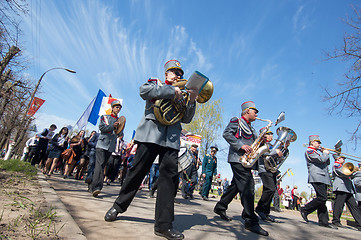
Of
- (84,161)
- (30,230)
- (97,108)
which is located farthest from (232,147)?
(97,108)

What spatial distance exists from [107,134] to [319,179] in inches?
228

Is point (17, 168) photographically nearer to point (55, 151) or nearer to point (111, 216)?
point (55, 151)

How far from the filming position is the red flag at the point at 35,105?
1747 cm

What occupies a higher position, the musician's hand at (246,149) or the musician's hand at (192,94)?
the musician's hand at (192,94)

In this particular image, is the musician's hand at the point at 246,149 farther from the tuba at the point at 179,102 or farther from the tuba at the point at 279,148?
the tuba at the point at 279,148

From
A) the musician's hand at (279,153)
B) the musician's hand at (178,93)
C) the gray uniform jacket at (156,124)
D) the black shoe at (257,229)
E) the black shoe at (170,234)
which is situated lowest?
the black shoe at (170,234)

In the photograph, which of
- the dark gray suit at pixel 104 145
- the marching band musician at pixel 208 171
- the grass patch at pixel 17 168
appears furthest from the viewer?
the marching band musician at pixel 208 171

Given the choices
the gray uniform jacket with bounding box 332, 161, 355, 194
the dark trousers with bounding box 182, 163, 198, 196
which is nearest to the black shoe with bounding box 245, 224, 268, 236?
the gray uniform jacket with bounding box 332, 161, 355, 194

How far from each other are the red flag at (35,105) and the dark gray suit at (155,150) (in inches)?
717

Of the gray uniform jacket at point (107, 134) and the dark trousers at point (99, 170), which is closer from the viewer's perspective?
the dark trousers at point (99, 170)

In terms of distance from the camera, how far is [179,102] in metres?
2.90

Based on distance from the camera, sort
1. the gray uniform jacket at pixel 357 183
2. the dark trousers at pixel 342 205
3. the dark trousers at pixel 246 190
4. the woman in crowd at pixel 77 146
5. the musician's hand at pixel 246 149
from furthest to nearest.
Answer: the woman in crowd at pixel 77 146 < the gray uniform jacket at pixel 357 183 < the dark trousers at pixel 342 205 < the musician's hand at pixel 246 149 < the dark trousers at pixel 246 190

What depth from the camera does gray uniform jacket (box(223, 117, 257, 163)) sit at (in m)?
4.24

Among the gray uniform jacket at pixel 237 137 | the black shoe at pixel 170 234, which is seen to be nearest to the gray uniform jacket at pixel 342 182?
the gray uniform jacket at pixel 237 137
